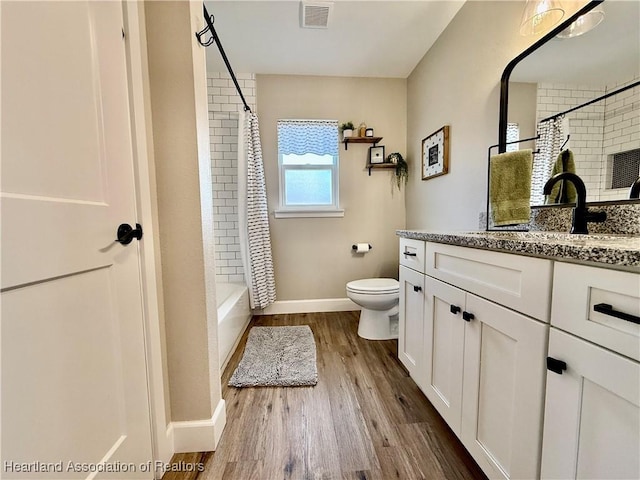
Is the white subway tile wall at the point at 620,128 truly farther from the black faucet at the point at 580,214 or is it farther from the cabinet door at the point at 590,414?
the cabinet door at the point at 590,414

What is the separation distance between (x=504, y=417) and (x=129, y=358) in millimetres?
1246

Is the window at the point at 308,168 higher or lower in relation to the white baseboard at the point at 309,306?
higher

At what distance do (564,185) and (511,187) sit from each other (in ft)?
0.65

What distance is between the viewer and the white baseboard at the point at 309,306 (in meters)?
2.72

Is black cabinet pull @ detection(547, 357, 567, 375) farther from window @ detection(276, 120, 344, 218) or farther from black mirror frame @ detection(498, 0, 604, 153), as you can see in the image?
window @ detection(276, 120, 344, 218)

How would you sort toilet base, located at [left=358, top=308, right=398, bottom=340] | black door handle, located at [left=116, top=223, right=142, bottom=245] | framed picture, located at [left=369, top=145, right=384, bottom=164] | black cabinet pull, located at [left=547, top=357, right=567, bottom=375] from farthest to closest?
framed picture, located at [left=369, top=145, right=384, bottom=164], toilet base, located at [left=358, top=308, right=398, bottom=340], black door handle, located at [left=116, top=223, right=142, bottom=245], black cabinet pull, located at [left=547, top=357, right=567, bottom=375]

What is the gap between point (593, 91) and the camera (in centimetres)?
104

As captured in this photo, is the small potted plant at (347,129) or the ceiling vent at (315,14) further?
the small potted plant at (347,129)

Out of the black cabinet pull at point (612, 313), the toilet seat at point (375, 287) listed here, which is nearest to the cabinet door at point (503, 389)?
the black cabinet pull at point (612, 313)

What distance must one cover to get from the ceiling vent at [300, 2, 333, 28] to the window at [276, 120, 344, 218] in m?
0.81

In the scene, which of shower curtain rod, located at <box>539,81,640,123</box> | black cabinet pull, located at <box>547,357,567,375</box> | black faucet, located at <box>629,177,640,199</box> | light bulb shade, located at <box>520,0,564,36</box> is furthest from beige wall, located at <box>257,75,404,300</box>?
black cabinet pull, located at <box>547,357,567,375</box>

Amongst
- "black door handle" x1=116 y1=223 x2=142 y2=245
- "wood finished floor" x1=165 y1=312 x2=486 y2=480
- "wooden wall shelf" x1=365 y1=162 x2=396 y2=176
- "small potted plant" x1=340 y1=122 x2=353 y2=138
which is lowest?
"wood finished floor" x1=165 y1=312 x2=486 y2=480

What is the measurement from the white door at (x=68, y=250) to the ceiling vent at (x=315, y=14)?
4.33 feet

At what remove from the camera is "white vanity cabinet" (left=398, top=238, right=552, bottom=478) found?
71 cm
